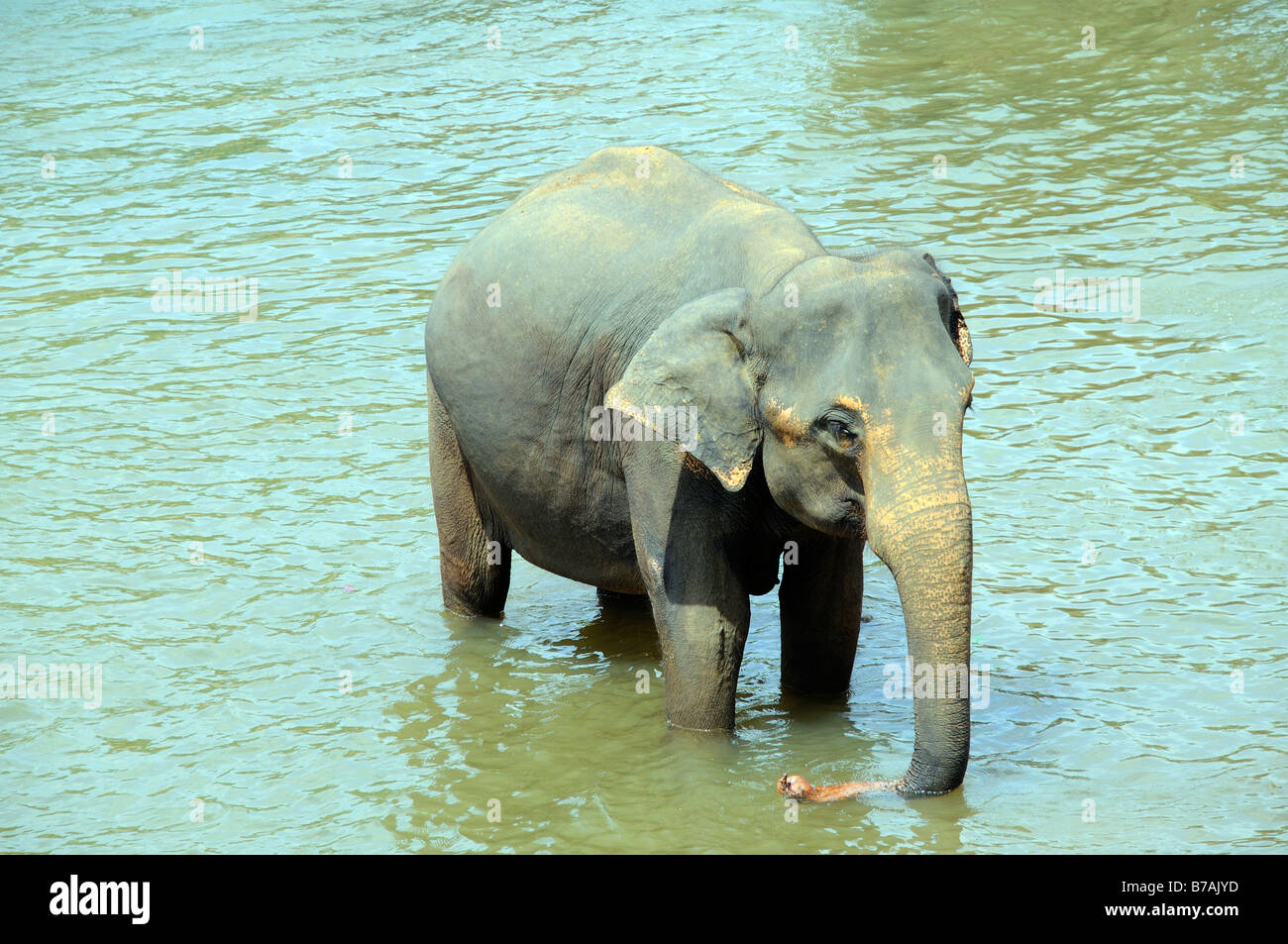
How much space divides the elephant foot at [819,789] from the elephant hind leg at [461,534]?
2147 mm

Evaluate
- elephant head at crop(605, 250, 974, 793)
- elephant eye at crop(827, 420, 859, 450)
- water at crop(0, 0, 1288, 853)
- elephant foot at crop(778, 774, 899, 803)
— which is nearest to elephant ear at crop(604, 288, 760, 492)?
elephant head at crop(605, 250, 974, 793)

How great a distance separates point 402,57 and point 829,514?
48.5 feet

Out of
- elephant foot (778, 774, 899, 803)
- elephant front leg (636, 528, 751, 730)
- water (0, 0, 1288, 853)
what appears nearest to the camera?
elephant foot (778, 774, 899, 803)

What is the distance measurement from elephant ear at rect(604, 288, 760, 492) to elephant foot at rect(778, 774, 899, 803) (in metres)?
1.11

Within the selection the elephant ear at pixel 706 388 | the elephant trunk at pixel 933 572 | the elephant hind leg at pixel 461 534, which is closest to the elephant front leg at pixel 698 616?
the elephant ear at pixel 706 388

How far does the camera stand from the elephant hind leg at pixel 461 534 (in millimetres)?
7605

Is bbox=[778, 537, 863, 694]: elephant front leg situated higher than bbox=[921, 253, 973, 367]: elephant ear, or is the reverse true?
bbox=[921, 253, 973, 367]: elephant ear

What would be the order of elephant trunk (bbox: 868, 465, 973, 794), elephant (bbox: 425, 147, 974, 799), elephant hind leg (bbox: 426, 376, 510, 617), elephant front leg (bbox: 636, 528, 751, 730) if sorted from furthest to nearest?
elephant hind leg (bbox: 426, 376, 510, 617), elephant front leg (bbox: 636, 528, 751, 730), elephant (bbox: 425, 147, 974, 799), elephant trunk (bbox: 868, 465, 973, 794)

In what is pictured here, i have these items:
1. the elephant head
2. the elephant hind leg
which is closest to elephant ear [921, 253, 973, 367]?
the elephant head

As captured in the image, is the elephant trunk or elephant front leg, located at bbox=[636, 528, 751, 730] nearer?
the elephant trunk

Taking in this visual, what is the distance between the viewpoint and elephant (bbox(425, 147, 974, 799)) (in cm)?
530

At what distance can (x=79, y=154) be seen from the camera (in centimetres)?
1638

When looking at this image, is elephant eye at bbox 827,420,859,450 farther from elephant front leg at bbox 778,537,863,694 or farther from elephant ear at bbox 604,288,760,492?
elephant front leg at bbox 778,537,863,694

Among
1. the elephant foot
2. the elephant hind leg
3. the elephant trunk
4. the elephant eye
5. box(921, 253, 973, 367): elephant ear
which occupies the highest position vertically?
box(921, 253, 973, 367): elephant ear
